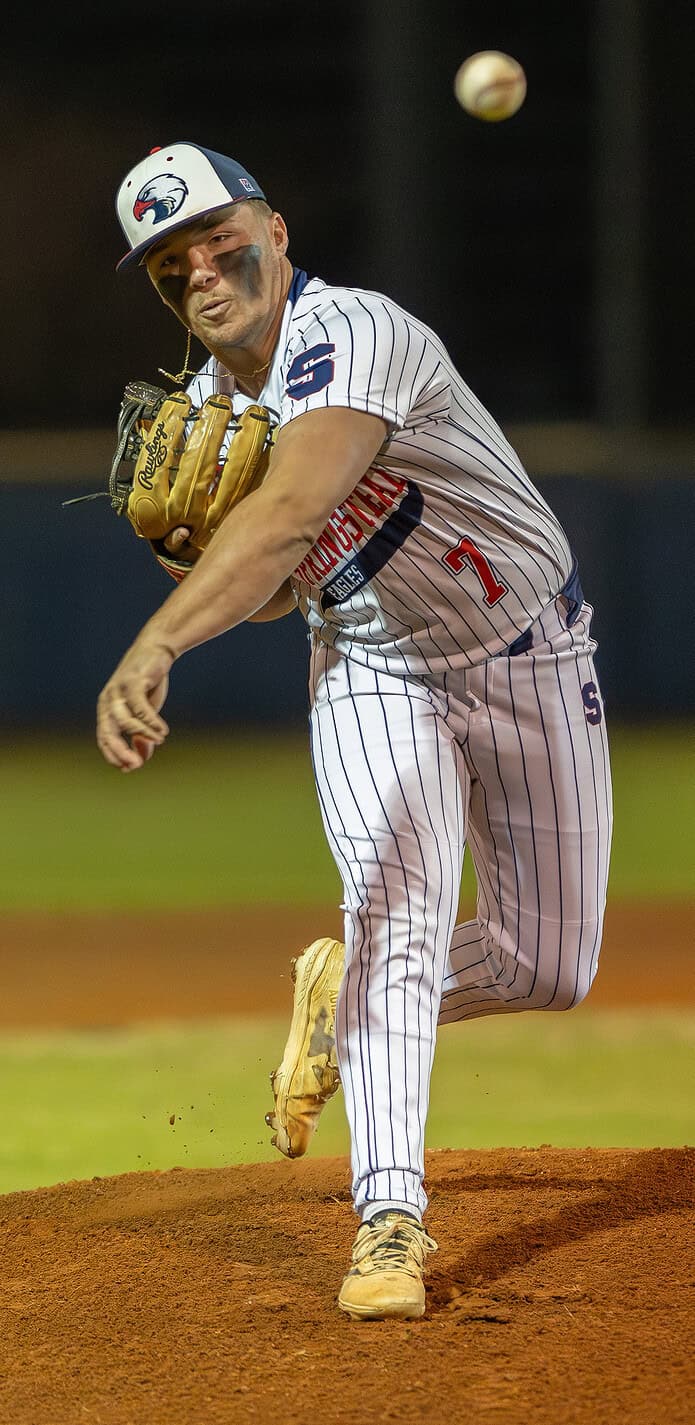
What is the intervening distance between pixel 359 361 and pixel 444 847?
0.77 meters

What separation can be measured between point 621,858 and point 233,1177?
426 cm

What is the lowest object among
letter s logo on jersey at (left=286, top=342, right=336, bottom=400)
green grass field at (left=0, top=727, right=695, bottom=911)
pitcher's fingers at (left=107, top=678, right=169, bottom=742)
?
green grass field at (left=0, top=727, right=695, bottom=911)

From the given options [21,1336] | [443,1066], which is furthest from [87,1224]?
[443,1066]

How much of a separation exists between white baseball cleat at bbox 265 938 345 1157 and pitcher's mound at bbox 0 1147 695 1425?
151mm

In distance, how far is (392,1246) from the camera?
2.44 m

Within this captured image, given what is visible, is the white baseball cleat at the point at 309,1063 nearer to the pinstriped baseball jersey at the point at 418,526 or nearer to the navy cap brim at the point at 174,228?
the pinstriped baseball jersey at the point at 418,526

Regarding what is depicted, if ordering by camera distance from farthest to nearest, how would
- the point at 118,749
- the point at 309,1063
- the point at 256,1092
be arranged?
the point at 256,1092, the point at 309,1063, the point at 118,749

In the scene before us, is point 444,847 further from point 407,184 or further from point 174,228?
point 407,184

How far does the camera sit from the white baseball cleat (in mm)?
3055

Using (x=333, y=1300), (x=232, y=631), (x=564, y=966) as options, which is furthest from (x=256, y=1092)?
(x=232, y=631)

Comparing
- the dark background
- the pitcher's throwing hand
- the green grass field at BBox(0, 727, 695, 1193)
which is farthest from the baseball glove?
the dark background

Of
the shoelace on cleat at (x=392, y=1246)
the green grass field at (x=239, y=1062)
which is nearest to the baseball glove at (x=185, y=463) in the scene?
the shoelace on cleat at (x=392, y=1246)

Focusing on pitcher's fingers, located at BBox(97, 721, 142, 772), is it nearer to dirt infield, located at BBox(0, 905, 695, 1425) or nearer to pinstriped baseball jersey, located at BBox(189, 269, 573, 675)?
pinstriped baseball jersey, located at BBox(189, 269, 573, 675)

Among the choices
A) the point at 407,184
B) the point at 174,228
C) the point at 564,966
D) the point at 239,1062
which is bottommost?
the point at 239,1062
